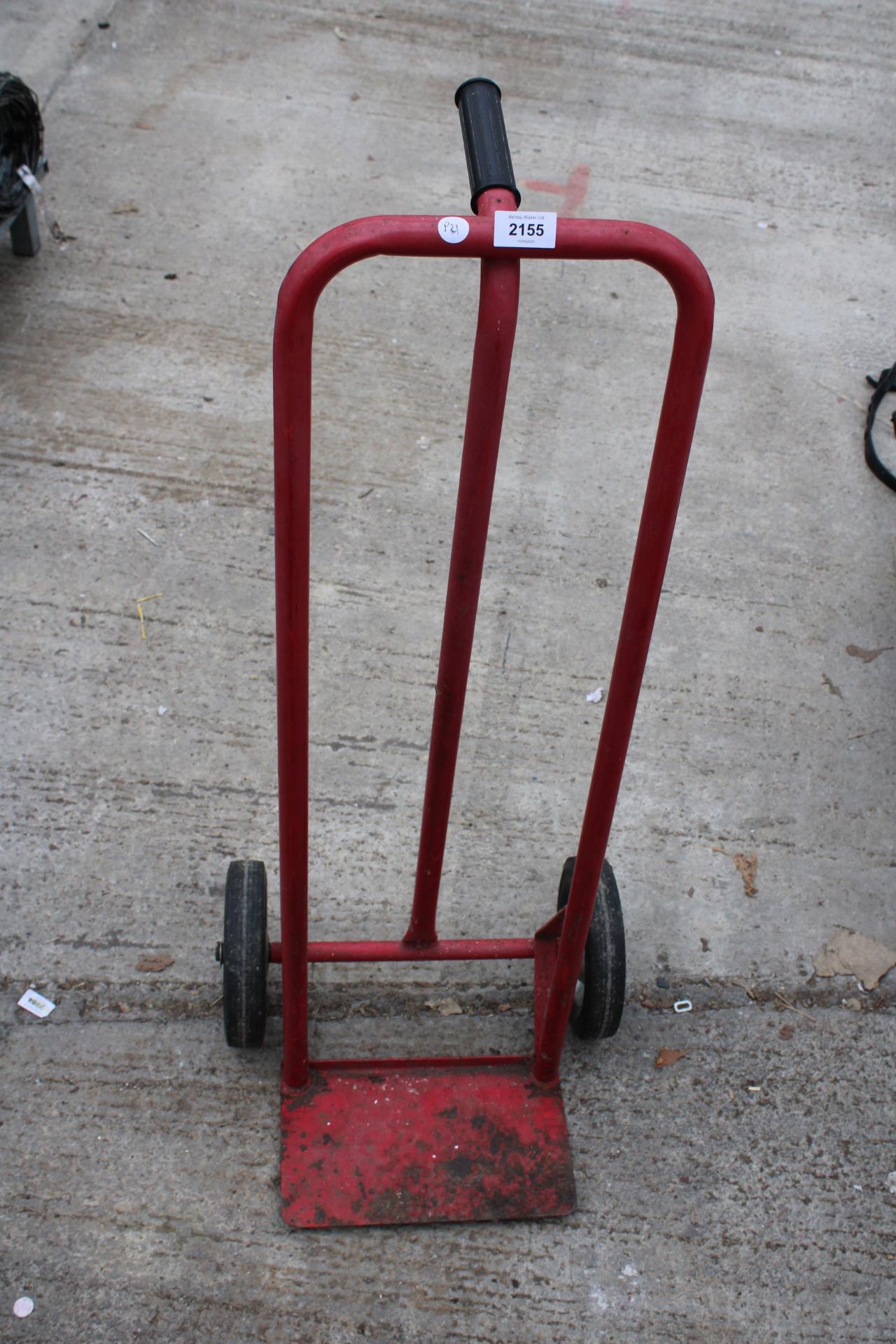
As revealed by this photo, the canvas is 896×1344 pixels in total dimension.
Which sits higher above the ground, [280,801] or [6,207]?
[6,207]

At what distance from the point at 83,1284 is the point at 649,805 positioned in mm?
1620

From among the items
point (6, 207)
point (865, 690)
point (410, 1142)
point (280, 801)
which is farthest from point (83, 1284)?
point (6, 207)

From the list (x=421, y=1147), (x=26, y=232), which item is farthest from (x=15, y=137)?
(x=421, y=1147)

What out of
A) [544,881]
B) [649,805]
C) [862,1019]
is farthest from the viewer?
[649,805]

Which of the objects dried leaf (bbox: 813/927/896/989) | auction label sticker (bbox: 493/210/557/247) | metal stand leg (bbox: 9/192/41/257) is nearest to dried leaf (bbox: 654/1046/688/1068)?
dried leaf (bbox: 813/927/896/989)

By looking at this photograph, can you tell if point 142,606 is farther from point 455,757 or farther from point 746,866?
point 746,866

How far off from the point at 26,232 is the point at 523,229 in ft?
10.7

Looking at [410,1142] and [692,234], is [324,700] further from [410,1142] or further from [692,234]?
[692,234]

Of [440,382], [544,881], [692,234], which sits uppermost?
[692,234]

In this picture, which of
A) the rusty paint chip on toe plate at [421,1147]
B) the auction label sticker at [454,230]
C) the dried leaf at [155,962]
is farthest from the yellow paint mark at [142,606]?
the auction label sticker at [454,230]

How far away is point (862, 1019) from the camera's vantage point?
249 centimetres

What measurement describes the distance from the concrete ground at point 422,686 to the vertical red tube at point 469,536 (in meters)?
0.50

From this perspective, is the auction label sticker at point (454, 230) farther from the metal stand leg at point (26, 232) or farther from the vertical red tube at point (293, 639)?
the metal stand leg at point (26, 232)

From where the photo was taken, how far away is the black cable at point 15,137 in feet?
12.3
